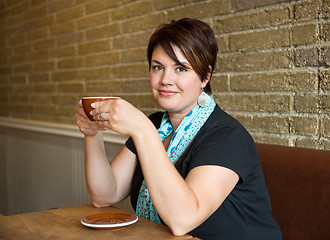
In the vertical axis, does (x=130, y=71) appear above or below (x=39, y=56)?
below

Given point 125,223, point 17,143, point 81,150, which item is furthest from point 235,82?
point 17,143

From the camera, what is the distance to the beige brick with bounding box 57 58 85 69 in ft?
10.2

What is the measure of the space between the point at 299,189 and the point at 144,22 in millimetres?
1449

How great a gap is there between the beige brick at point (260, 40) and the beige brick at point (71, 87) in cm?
147

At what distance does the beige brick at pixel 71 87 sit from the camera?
10.3 feet

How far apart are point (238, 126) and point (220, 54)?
68 cm

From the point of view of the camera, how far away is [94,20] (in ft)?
9.66

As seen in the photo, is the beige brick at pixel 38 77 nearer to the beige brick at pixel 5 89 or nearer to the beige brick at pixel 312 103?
the beige brick at pixel 5 89

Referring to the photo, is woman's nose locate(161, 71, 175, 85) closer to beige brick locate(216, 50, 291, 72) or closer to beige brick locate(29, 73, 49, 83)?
beige brick locate(216, 50, 291, 72)

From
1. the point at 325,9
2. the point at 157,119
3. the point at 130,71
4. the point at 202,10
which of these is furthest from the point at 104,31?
the point at 325,9

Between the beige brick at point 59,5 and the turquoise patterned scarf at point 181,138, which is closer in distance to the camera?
the turquoise patterned scarf at point 181,138

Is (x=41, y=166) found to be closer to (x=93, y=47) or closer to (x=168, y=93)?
(x=93, y=47)

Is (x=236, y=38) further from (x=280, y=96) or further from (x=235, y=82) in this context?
(x=280, y=96)

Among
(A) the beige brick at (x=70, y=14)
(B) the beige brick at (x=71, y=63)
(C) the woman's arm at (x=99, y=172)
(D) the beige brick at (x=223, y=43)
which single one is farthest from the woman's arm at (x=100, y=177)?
(A) the beige brick at (x=70, y=14)
